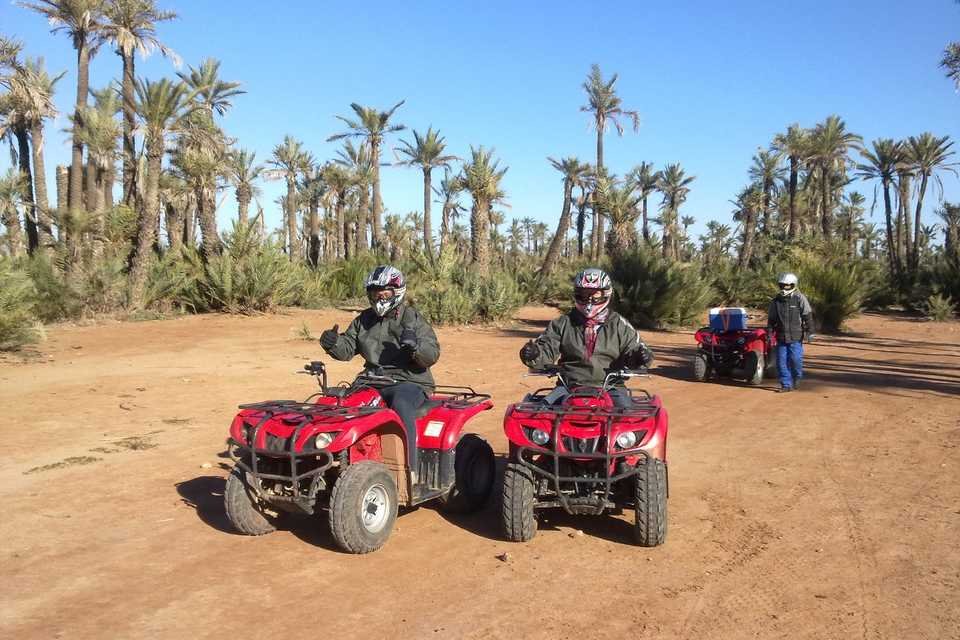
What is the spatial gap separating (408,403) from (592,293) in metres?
1.69

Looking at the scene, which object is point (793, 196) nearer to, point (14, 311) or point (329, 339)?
point (14, 311)

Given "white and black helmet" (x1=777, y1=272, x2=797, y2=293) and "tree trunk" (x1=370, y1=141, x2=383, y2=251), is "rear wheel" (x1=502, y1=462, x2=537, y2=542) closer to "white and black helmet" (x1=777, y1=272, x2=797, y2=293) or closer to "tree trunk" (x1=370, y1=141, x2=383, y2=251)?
"white and black helmet" (x1=777, y1=272, x2=797, y2=293)

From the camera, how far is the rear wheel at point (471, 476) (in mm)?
5930

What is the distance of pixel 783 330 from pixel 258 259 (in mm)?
17195

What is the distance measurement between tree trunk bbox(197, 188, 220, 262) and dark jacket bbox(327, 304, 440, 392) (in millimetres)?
21092

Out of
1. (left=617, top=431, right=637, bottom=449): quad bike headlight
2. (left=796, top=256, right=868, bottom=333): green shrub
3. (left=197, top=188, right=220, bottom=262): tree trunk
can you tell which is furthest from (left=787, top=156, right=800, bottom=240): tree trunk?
(left=617, top=431, right=637, bottom=449): quad bike headlight

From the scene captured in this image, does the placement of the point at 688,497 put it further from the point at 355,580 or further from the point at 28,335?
the point at 28,335

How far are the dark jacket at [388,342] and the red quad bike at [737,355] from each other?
28.0ft

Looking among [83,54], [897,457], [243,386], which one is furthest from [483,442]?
[83,54]

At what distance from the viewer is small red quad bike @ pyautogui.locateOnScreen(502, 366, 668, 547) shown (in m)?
5.09

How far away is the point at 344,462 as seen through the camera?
5.11 meters

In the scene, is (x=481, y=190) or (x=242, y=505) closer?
(x=242, y=505)

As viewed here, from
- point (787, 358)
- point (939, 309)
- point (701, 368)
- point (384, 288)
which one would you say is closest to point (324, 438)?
point (384, 288)

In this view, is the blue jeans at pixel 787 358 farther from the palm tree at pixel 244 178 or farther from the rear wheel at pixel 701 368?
the palm tree at pixel 244 178
